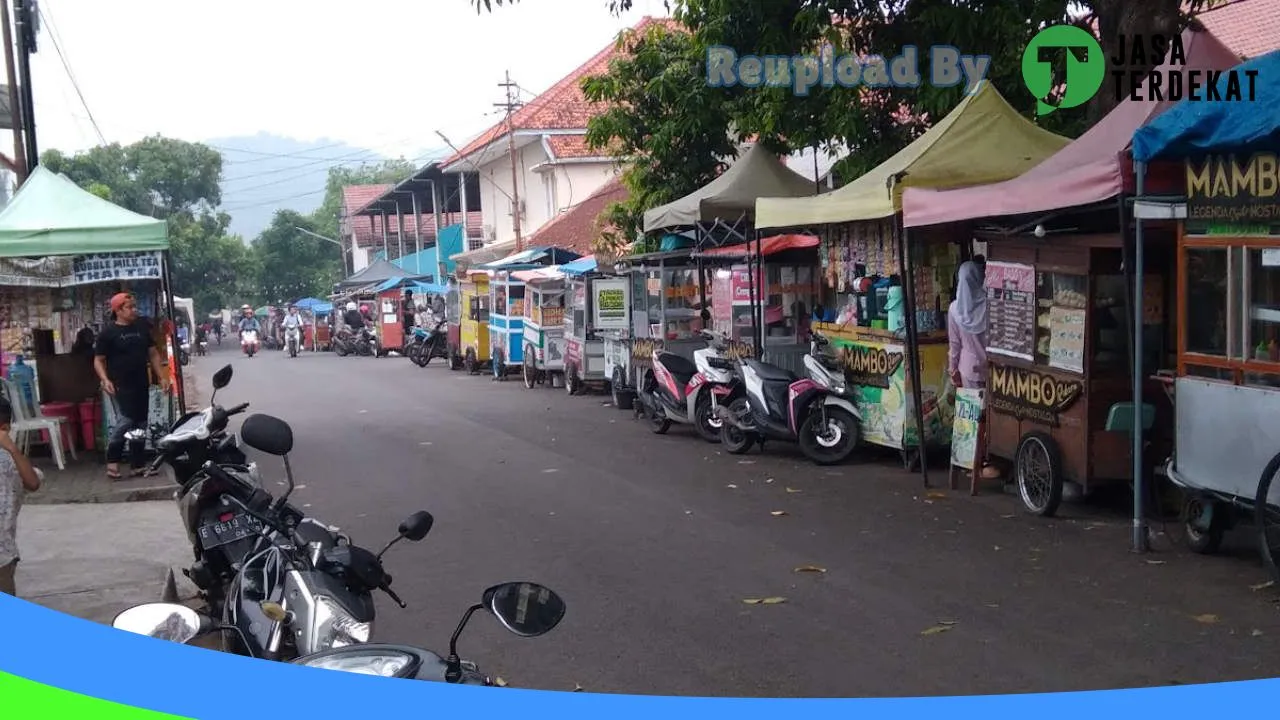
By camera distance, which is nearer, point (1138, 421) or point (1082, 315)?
point (1138, 421)

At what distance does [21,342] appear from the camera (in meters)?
12.8

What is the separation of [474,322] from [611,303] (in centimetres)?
875

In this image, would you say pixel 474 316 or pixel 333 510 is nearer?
pixel 333 510

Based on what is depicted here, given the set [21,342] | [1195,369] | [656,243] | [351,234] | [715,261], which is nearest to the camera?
[1195,369]

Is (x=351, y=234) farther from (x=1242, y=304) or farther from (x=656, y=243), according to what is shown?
(x=1242, y=304)

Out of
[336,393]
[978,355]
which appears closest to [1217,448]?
[978,355]

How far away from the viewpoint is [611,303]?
19531 mm

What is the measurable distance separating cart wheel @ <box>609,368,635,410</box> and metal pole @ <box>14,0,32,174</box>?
797 centimetres

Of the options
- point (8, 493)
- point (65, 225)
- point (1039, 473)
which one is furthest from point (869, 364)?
point (8, 493)

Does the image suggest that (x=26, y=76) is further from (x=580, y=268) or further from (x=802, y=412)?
(x=802, y=412)

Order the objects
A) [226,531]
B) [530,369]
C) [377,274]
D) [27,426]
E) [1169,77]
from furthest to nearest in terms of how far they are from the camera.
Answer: [377,274]
[530,369]
[27,426]
[1169,77]
[226,531]

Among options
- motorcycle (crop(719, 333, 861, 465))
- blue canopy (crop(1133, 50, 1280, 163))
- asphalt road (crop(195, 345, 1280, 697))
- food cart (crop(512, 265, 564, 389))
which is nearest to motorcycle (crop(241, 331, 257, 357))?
food cart (crop(512, 265, 564, 389))

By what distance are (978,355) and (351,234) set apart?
68321mm

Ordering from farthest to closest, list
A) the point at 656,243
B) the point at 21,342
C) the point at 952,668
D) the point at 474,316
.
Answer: the point at 474,316 → the point at 656,243 → the point at 21,342 → the point at 952,668
